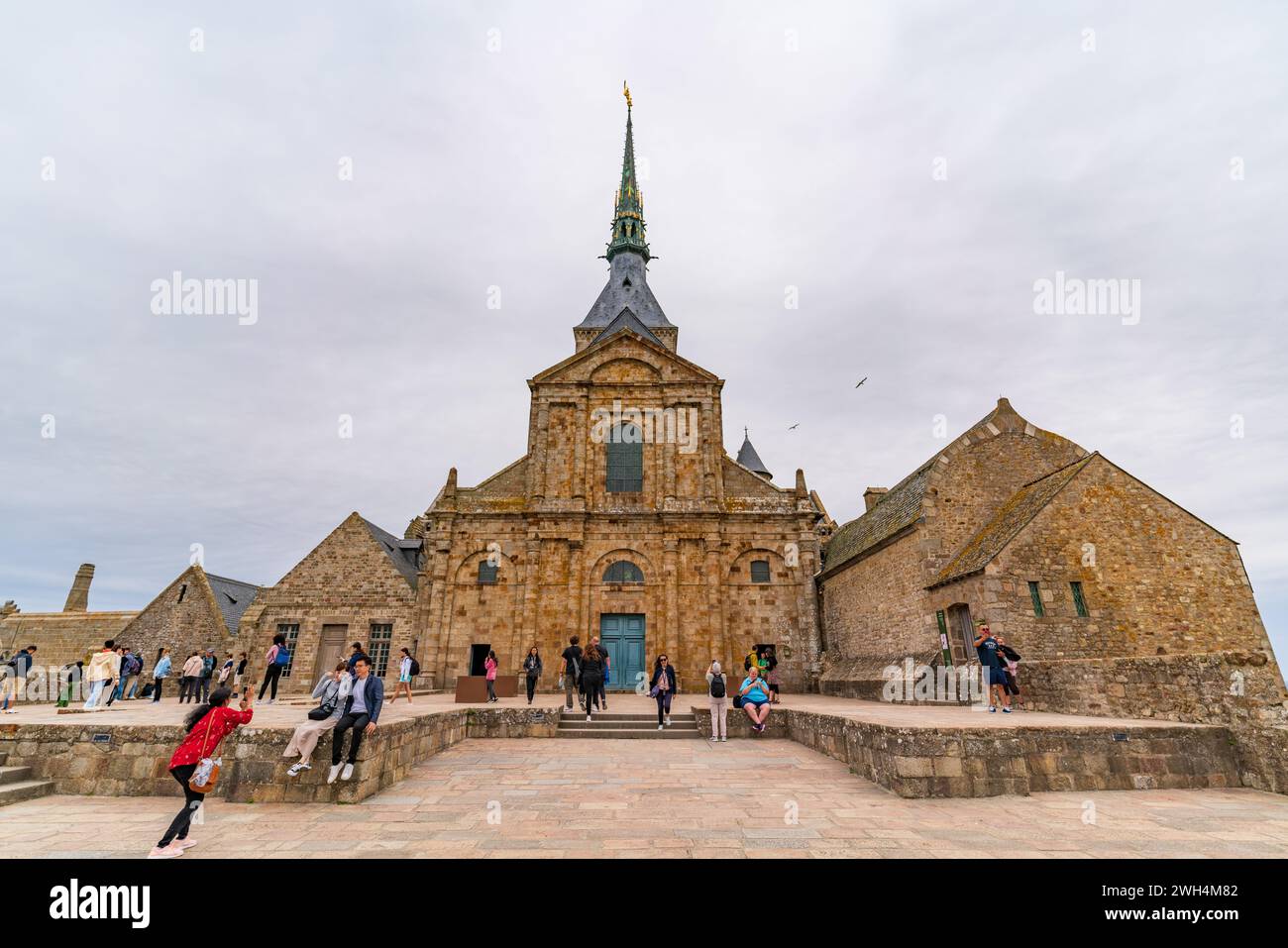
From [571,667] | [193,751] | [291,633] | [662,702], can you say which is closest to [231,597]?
[291,633]

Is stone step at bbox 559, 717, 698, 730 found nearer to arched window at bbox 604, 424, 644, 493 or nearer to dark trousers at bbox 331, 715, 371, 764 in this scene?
dark trousers at bbox 331, 715, 371, 764

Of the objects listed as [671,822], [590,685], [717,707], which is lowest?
[717,707]

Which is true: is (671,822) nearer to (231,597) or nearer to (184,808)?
(184,808)

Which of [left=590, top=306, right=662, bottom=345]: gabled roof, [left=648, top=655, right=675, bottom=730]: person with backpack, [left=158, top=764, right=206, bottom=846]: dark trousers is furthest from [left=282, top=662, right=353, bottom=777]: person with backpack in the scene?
[left=590, top=306, right=662, bottom=345]: gabled roof

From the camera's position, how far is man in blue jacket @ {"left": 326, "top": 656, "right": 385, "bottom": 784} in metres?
6.65

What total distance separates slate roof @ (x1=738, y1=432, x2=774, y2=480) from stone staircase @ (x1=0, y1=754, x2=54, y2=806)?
36.8m

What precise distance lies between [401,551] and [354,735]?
22393 millimetres

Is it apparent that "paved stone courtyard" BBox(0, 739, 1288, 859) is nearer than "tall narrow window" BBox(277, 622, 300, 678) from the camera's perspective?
Yes

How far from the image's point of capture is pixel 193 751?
5.15 m

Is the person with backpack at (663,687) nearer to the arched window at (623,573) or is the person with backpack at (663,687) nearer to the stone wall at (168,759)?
the stone wall at (168,759)

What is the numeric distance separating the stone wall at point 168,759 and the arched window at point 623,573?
12.8 meters

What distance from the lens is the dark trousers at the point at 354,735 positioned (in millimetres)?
6664

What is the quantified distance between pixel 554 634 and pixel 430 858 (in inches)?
644

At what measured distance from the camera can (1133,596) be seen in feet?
46.2
